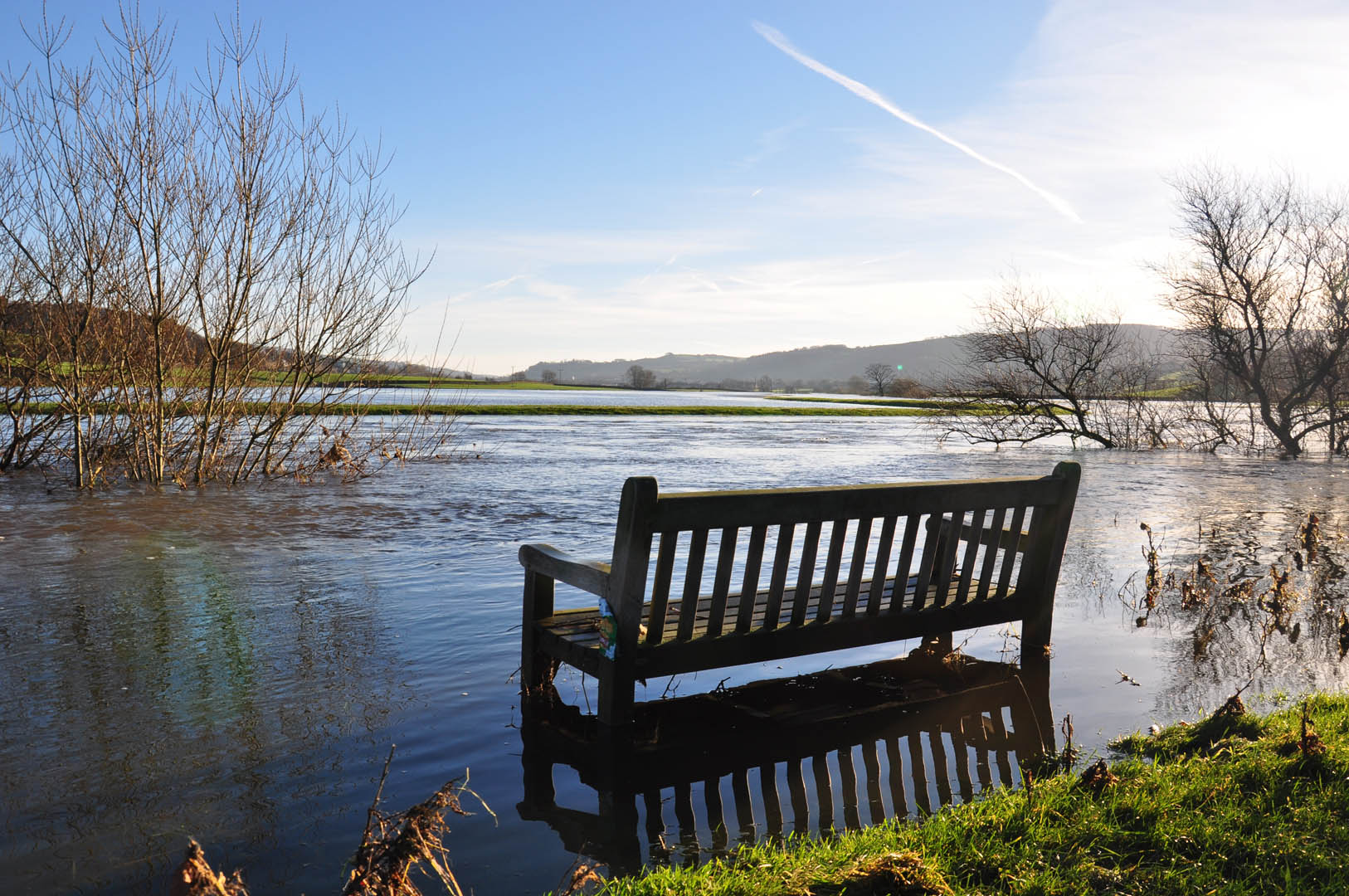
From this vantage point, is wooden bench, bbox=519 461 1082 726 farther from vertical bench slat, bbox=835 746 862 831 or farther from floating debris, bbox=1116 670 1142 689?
vertical bench slat, bbox=835 746 862 831

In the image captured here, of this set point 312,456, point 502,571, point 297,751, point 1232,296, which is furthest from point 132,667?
point 1232,296

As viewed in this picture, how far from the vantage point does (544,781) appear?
14.6 ft

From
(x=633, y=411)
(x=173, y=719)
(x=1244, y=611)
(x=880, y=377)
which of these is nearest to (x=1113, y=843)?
(x=173, y=719)

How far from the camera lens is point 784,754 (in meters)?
4.87

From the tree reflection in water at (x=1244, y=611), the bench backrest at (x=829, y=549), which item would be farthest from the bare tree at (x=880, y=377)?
the bench backrest at (x=829, y=549)

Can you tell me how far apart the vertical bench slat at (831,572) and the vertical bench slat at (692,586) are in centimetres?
77

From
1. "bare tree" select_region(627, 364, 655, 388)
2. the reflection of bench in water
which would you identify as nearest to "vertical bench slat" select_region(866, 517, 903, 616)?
the reflection of bench in water

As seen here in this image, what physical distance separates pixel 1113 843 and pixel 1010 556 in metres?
2.77

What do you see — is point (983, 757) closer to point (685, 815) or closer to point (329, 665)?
point (685, 815)

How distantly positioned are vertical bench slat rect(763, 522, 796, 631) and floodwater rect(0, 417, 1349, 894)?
0.83 metres

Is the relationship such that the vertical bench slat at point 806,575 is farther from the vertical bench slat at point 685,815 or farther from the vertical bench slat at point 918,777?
the vertical bench slat at point 685,815

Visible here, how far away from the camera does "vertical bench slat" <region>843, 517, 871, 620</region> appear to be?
526cm

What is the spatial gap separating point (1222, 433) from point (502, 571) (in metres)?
25.9

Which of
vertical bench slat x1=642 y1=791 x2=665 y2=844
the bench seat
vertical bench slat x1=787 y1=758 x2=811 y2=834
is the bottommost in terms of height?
vertical bench slat x1=787 y1=758 x2=811 y2=834
